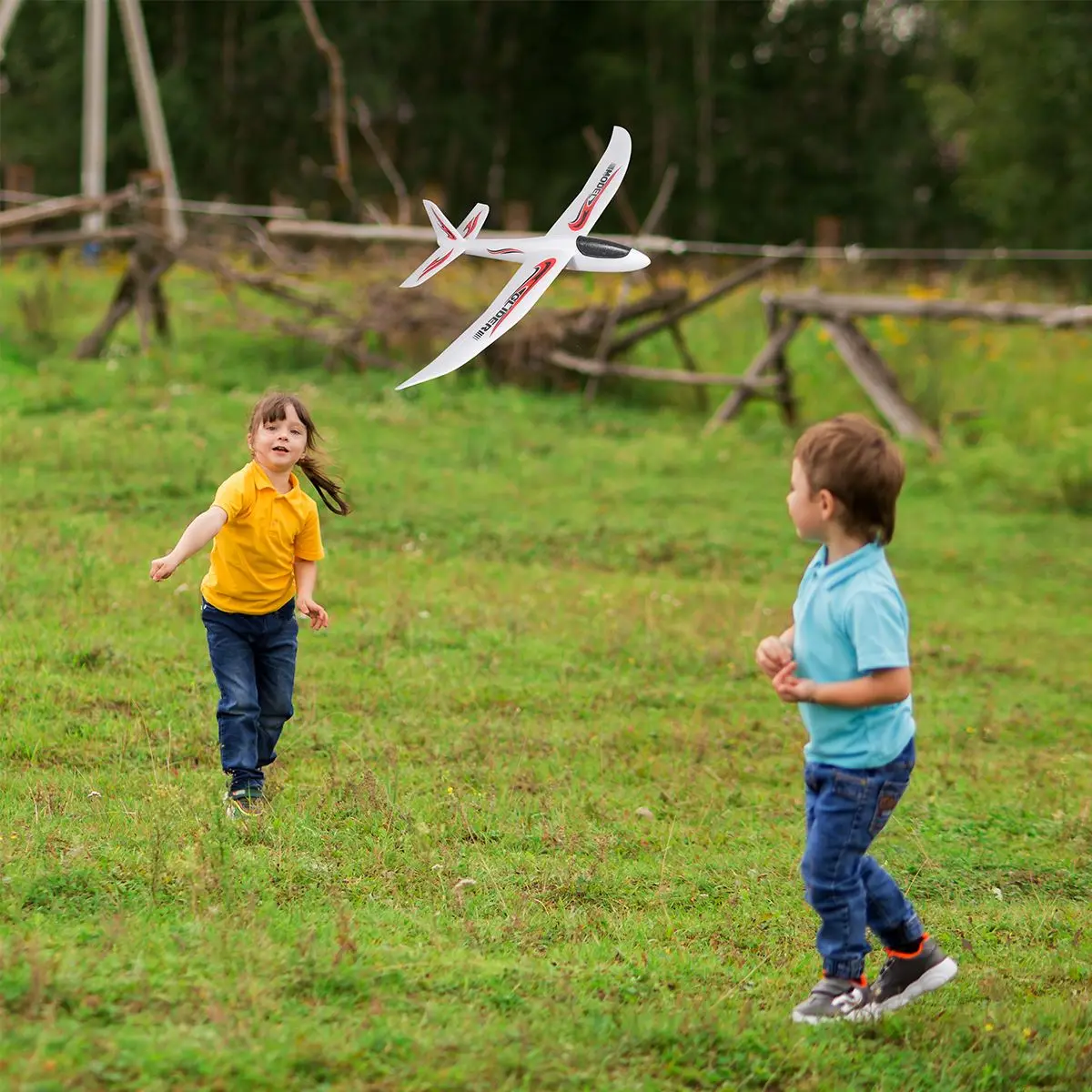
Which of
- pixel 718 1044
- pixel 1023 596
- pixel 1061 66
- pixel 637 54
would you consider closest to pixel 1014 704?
pixel 1023 596

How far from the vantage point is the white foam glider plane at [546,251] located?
4.66m

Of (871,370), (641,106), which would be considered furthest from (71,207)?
(641,106)

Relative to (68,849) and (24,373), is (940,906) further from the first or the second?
(24,373)

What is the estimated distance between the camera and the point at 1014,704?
8.10 meters

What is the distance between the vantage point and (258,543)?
5469mm

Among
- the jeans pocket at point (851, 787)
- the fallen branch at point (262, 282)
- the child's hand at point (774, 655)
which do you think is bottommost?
the jeans pocket at point (851, 787)

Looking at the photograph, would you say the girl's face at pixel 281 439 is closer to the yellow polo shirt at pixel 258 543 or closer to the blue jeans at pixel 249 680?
the yellow polo shirt at pixel 258 543

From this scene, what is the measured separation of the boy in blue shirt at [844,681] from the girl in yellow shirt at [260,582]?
2100mm

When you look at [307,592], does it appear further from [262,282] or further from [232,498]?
[262,282]

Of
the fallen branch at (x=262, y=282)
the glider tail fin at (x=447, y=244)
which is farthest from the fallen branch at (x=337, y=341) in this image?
the glider tail fin at (x=447, y=244)

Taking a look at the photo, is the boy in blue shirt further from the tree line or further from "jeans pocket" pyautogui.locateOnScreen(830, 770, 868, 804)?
the tree line

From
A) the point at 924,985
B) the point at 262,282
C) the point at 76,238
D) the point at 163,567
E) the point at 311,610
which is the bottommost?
the point at 924,985

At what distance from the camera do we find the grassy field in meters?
3.79

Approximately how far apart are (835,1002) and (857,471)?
1483 millimetres
